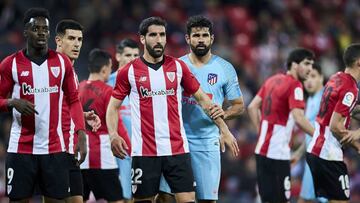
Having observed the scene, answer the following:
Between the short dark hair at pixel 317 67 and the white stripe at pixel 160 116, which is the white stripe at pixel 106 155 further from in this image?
the short dark hair at pixel 317 67

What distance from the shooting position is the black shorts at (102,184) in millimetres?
11117

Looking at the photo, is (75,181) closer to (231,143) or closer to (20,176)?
(20,176)

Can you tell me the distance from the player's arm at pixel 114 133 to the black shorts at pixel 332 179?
2.73 meters

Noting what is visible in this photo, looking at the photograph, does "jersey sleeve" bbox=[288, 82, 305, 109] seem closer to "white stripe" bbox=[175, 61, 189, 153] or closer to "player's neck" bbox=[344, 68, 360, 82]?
"player's neck" bbox=[344, 68, 360, 82]

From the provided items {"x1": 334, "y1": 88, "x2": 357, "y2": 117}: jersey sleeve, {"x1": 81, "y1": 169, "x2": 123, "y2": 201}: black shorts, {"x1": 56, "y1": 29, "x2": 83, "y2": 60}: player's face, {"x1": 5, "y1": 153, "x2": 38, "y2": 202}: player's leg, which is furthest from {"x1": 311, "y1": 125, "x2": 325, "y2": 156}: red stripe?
{"x1": 5, "y1": 153, "x2": 38, "y2": 202}: player's leg

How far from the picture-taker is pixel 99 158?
1119 cm

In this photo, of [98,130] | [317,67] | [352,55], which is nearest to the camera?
[352,55]

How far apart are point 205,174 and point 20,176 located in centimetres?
224

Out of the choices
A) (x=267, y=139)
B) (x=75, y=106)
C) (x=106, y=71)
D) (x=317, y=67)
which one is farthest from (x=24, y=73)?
(x=317, y=67)

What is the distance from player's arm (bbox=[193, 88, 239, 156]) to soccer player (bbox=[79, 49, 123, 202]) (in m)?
1.96

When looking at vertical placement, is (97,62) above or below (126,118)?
above

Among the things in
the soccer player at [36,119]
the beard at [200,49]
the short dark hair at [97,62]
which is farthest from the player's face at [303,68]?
the soccer player at [36,119]

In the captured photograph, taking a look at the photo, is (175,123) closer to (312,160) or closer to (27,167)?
(27,167)

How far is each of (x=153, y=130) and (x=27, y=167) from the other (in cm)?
139
